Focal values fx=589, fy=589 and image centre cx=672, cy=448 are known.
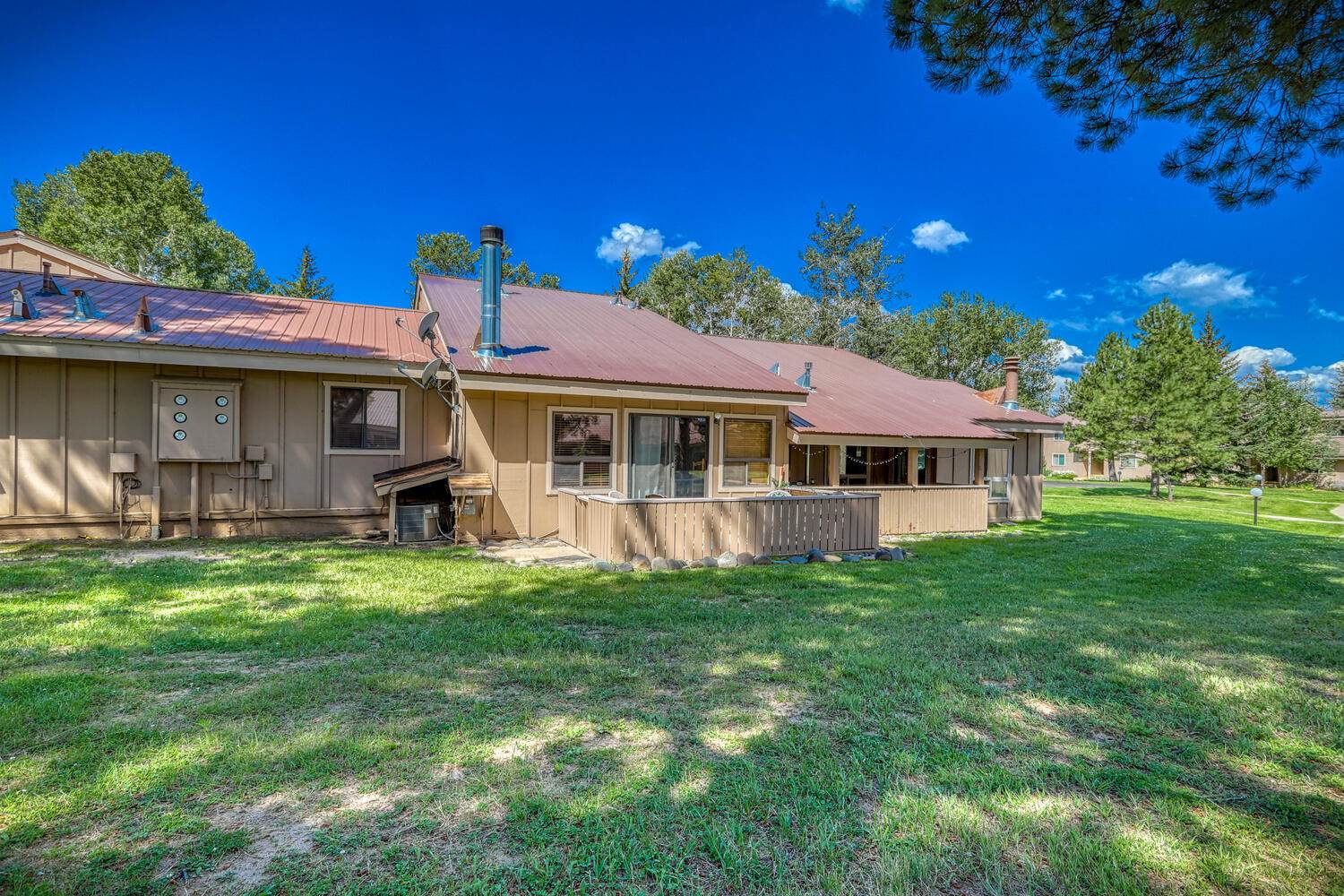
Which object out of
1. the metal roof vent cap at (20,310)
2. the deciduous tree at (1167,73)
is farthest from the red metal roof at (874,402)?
the metal roof vent cap at (20,310)

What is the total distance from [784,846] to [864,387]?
48.9 ft

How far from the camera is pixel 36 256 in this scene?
14.5 m

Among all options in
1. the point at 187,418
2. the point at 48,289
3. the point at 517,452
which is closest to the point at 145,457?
the point at 187,418

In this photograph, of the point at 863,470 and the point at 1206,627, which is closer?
the point at 1206,627

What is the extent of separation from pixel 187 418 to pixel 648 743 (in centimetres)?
971

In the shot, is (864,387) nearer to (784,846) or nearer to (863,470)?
(863,470)

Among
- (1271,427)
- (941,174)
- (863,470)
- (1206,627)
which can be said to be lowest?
(1206,627)

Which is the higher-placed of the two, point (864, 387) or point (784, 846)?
point (864, 387)

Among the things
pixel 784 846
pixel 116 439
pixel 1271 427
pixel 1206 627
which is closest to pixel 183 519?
pixel 116 439

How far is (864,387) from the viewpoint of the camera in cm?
1596

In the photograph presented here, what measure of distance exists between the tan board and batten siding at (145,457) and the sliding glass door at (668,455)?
13.0ft

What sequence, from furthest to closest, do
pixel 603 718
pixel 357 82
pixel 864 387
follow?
1. pixel 357 82
2. pixel 864 387
3. pixel 603 718

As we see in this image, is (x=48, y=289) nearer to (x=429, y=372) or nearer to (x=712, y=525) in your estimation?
(x=429, y=372)

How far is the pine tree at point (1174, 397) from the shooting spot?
24.8m
